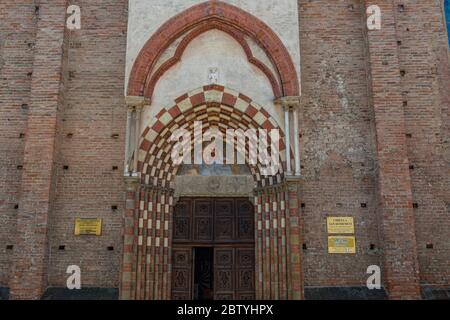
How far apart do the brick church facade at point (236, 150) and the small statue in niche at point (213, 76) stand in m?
0.04

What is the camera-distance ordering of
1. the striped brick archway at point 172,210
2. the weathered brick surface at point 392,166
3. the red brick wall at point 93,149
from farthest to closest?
the red brick wall at point 93,149
the striped brick archway at point 172,210
the weathered brick surface at point 392,166

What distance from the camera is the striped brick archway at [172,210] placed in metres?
7.80

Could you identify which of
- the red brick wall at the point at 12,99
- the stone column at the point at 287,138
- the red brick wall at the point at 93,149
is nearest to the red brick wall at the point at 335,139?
the stone column at the point at 287,138

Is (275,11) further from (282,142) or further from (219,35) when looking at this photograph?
(282,142)

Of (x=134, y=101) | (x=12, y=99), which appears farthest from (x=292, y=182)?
(x=12, y=99)

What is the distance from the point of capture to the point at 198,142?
9094 millimetres

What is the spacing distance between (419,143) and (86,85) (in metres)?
6.16

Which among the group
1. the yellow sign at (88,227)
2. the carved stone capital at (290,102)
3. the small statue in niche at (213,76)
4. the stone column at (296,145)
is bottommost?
the yellow sign at (88,227)

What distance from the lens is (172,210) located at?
28.7 feet

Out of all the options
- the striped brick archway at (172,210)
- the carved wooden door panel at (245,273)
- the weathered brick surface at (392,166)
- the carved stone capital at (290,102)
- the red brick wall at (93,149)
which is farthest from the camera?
the carved wooden door panel at (245,273)

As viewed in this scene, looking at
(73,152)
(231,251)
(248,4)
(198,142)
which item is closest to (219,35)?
(248,4)

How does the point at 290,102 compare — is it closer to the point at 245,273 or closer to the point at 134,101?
the point at 134,101

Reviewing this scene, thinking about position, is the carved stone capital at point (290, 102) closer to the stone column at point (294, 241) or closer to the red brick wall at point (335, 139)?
the red brick wall at point (335, 139)

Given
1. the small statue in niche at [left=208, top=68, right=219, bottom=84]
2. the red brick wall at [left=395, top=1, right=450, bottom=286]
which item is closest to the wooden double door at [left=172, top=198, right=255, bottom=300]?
the small statue in niche at [left=208, top=68, right=219, bottom=84]
